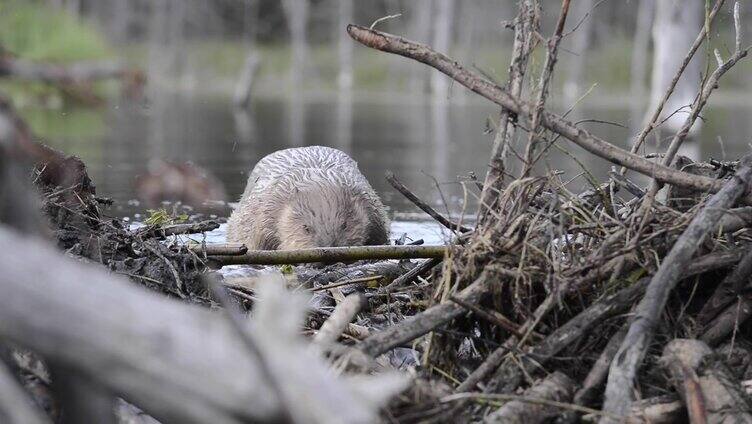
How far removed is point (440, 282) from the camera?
4.14 metres

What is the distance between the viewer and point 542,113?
4.19 metres

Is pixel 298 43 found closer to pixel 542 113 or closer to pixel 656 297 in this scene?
pixel 542 113

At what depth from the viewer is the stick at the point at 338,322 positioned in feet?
11.3

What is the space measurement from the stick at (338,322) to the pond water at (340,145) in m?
3.04

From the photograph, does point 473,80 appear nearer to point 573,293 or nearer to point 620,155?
point 620,155

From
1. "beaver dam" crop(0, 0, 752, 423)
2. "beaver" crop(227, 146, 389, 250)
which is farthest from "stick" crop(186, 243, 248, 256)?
"beaver" crop(227, 146, 389, 250)

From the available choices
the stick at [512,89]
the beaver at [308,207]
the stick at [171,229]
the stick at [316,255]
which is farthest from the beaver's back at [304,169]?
the stick at [512,89]

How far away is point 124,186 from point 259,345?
961 centimetres

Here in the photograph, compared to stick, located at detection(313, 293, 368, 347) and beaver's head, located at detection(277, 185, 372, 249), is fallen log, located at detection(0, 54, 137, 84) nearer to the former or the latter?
stick, located at detection(313, 293, 368, 347)

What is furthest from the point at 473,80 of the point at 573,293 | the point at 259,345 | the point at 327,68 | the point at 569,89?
the point at 327,68

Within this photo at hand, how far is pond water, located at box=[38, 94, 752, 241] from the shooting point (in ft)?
39.1

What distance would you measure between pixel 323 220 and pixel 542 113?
2.85 metres

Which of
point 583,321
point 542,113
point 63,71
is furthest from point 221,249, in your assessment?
point 63,71

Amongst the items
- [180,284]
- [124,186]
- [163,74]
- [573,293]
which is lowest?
[163,74]
